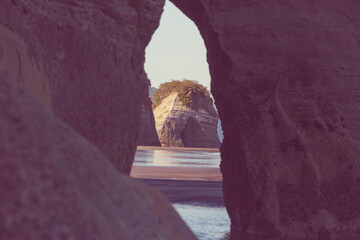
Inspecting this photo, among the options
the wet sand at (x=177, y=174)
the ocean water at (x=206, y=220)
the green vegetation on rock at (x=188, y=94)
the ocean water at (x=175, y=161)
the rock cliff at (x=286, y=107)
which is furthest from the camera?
the green vegetation on rock at (x=188, y=94)

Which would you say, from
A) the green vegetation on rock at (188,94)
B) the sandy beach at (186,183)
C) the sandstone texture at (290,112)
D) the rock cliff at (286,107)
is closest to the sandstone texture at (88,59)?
the rock cliff at (286,107)

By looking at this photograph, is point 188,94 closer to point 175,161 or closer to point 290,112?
point 175,161

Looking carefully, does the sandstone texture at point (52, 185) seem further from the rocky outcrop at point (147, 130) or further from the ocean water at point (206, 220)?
the rocky outcrop at point (147, 130)

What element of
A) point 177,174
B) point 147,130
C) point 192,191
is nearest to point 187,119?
point 147,130

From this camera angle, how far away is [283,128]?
626 cm

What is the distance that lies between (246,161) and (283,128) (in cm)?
56

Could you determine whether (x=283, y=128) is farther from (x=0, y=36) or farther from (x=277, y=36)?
(x=0, y=36)

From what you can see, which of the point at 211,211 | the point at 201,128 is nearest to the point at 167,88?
the point at 201,128

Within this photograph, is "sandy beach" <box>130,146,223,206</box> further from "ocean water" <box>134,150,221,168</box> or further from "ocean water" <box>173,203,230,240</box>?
"ocean water" <box>134,150,221,168</box>

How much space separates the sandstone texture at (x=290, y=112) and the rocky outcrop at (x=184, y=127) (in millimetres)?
35081

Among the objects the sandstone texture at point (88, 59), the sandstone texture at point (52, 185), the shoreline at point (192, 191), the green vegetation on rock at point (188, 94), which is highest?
the green vegetation on rock at point (188, 94)

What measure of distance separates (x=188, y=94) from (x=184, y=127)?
3.67 metres

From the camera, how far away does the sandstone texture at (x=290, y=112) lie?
6.17 meters

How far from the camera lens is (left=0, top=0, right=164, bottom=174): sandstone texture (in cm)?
342
